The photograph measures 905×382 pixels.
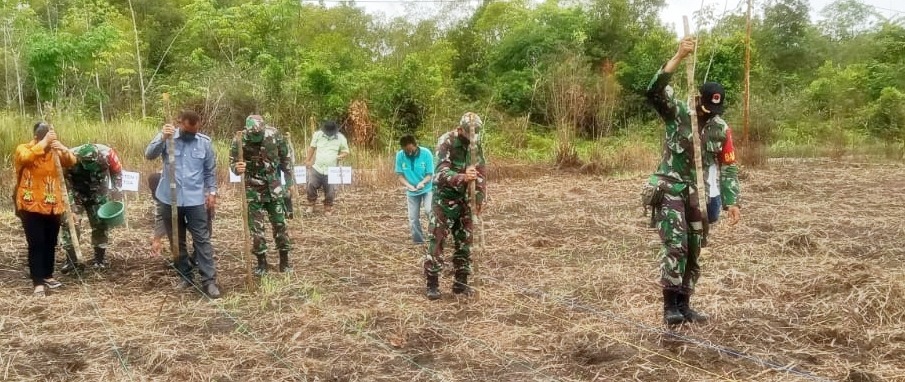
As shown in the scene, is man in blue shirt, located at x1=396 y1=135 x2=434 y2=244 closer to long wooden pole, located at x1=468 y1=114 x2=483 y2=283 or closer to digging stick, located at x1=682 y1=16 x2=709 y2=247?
long wooden pole, located at x1=468 y1=114 x2=483 y2=283

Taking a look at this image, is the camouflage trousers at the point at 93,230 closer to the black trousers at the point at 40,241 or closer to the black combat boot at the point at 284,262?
the black trousers at the point at 40,241

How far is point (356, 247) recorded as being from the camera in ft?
25.2

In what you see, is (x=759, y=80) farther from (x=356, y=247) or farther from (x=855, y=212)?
(x=356, y=247)

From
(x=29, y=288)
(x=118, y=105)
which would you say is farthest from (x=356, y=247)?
(x=118, y=105)

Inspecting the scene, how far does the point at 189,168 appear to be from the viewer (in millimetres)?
5738

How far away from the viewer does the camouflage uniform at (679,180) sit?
14.4ft

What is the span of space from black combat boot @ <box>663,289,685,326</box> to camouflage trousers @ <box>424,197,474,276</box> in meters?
1.53

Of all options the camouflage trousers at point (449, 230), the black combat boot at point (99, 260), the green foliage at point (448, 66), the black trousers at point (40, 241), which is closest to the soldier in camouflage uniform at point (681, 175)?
the camouflage trousers at point (449, 230)

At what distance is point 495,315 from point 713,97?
2.05 metres

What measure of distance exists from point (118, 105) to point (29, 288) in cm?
1281

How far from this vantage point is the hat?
4383 mm

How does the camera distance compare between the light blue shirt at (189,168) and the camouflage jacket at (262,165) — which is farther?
the camouflage jacket at (262,165)

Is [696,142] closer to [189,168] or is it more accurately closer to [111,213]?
[189,168]

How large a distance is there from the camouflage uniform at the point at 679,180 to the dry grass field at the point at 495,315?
50cm
